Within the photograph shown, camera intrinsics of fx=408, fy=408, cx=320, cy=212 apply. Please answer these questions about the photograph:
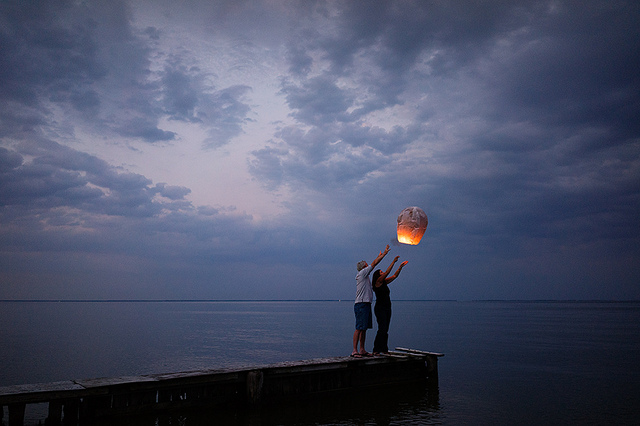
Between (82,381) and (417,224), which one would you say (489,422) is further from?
(82,381)

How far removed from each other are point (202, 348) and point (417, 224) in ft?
74.1

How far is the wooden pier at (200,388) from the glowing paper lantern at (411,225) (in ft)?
12.6

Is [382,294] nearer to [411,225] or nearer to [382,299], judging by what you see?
[382,299]

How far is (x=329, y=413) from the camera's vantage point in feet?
35.9

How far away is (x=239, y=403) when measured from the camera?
1053 cm

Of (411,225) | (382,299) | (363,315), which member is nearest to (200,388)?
(363,315)

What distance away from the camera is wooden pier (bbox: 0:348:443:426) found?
830 cm

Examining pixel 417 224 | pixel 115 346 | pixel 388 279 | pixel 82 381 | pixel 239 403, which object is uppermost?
pixel 417 224

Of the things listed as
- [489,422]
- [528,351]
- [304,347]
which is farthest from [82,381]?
[528,351]

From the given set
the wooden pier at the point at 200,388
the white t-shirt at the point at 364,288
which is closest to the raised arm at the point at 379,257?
the white t-shirt at the point at 364,288

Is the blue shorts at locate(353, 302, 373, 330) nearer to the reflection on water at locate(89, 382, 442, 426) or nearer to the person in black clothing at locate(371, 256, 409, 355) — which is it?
the person in black clothing at locate(371, 256, 409, 355)

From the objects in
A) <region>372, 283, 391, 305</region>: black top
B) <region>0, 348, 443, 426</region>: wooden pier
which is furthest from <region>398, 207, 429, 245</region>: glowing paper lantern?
<region>0, 348, 443, 426</region>: wooden pier

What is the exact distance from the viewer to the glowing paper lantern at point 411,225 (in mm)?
11562

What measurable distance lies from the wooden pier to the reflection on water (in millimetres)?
196
